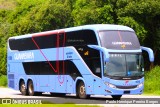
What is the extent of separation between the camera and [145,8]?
3450 centimetres

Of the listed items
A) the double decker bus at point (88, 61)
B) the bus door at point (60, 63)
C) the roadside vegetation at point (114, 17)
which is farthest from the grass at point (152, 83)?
the bus door at point (60, 63)

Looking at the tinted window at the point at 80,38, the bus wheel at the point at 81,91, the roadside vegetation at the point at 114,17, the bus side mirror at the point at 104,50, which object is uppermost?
the roadside vegetation at the point at 114,17

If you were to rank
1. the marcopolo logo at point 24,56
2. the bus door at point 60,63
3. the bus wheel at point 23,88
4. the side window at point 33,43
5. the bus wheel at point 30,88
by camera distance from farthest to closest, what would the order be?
the bus wheel at point 23,88 < the bus wheel at point 30,88 < the marcopolo logo at point 24,56 < the side window at point 33,43 < the bus door at point 60,63

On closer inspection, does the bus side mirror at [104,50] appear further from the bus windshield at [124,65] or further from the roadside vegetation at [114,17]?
the roadside vegetation at [114,17]

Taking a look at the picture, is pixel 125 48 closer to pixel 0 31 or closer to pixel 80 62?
pixel 80 62

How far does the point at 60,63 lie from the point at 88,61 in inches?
112

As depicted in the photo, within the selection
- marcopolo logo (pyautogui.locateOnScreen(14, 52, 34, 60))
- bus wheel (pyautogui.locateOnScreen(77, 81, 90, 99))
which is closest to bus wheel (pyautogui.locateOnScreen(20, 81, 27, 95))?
marcopolo logo (pyautogui.locateOnScreen(14, 52, 34, 60))

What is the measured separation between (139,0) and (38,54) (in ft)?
37.4

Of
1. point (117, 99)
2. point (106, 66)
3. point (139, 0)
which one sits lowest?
point (117, 99)

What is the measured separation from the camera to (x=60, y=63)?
24750 mm

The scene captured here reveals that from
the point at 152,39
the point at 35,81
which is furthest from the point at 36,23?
the point at 35,81

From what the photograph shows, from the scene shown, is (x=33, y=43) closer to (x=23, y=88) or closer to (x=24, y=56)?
(x=24, y=56)

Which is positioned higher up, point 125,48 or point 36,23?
point 36,23

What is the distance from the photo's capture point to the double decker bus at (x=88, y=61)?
842 inches
